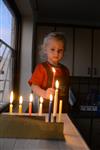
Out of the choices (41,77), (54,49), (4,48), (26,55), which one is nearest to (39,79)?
(41,77)

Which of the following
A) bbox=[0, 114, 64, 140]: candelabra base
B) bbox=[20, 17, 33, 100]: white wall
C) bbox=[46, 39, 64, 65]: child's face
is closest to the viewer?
bbox=[0, 114, 64, 140]: candelabra base

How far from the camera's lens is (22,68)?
4426 millimetres

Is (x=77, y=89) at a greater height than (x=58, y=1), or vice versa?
(x=58, y=1)

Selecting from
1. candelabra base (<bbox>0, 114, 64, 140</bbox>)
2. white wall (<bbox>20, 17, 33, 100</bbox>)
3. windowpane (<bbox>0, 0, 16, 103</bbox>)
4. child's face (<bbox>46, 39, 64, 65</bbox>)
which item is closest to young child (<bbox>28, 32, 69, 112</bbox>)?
child's face (<bbox>46, 39, 64, 65</bbox>)

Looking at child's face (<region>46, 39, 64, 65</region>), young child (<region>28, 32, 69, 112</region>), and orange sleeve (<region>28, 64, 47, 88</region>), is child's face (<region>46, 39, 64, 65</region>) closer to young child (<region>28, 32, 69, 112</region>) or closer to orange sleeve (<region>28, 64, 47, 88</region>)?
young child (<region>28, 32, 69, 112</region>)

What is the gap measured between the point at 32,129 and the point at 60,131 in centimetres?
11

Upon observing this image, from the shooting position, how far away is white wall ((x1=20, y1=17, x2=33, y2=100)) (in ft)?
14.3

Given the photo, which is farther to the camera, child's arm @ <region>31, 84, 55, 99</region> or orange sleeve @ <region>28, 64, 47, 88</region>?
orange sleeve @ <region>28, 64, 47, 88</region>

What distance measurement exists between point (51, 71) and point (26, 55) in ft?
7.89

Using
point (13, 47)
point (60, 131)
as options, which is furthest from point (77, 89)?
point (60, 131)

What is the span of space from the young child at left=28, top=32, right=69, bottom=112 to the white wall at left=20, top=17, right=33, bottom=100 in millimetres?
2280

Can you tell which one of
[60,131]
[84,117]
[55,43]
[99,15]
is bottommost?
[84,117]

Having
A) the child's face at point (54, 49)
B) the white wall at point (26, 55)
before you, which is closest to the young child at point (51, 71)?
the child's face at point (54, 49)

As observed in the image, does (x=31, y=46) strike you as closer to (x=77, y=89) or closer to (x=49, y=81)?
(x=77, y=89)
